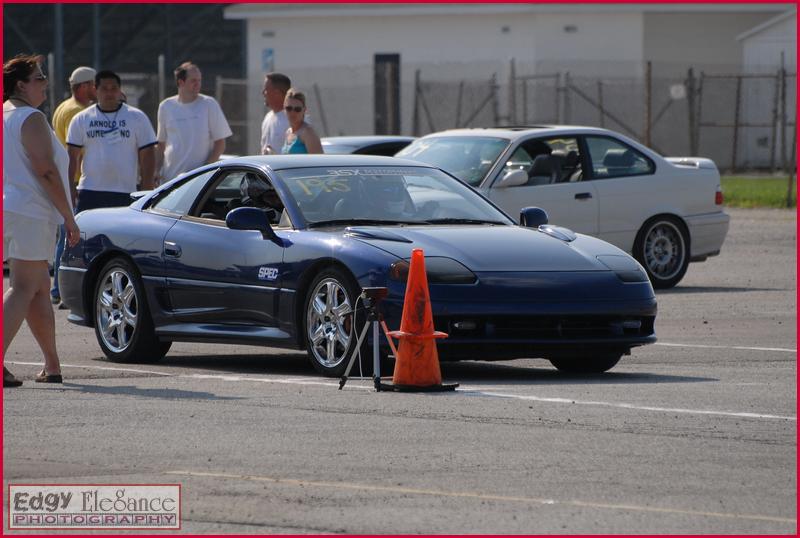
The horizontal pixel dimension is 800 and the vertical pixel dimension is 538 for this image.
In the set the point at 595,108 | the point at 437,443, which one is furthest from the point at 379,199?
the point at 595,108

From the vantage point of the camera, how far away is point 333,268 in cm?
1019

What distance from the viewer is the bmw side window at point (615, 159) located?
17188 millimetres

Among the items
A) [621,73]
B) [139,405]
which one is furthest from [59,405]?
[621,73]

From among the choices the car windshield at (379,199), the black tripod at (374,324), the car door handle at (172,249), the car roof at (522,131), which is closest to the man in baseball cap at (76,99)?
the car roof at (522,131)

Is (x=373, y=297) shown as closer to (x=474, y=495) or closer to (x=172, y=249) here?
(x=172, y=249)

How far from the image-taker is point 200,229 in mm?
11227

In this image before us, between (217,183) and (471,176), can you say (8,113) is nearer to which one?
(217,183)

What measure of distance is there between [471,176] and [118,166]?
11.6 feet

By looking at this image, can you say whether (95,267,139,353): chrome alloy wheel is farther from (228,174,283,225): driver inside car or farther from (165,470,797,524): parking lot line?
(165,470,797,524): parking lot line

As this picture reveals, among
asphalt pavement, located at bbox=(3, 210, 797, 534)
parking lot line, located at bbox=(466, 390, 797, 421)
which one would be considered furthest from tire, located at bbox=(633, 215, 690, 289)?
parking lot line, located at bbox=(466, 390, 797, 421)

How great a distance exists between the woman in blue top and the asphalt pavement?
3.42 meters

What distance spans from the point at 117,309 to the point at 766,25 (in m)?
33.1

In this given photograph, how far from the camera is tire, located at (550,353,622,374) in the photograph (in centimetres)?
1066

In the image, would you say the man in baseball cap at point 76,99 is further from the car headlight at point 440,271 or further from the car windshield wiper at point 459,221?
the car headlight at point 440,271
